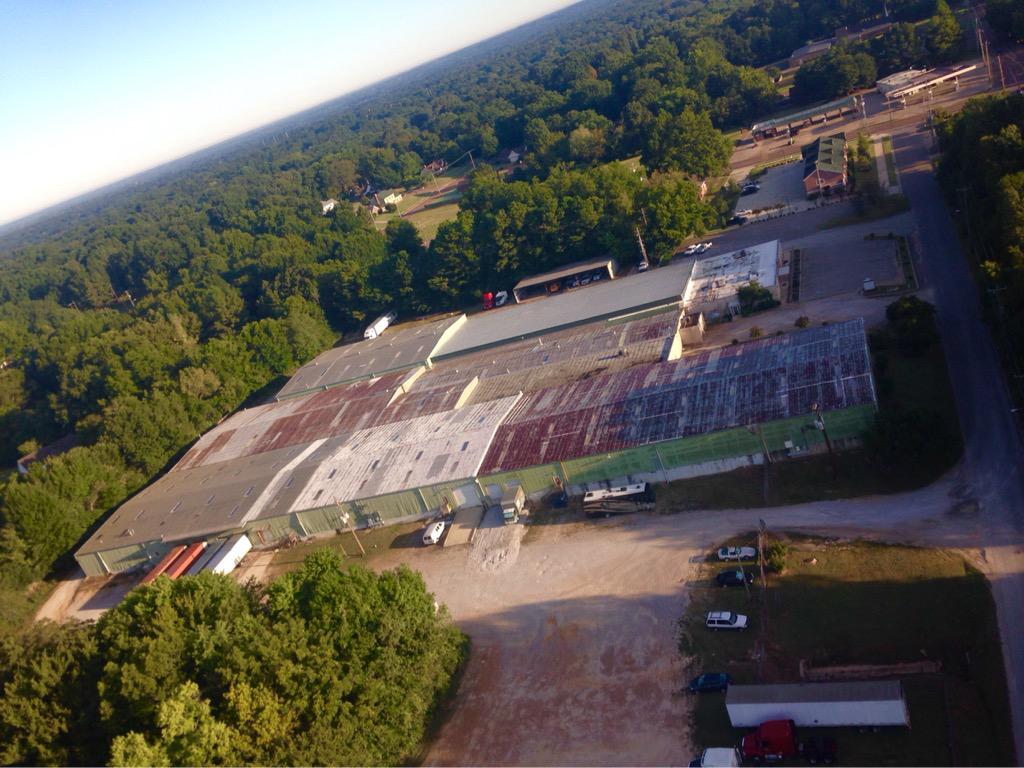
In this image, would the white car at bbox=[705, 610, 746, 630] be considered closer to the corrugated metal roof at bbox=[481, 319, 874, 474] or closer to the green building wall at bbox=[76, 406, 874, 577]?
the green building wall at bbox=[76, 406, 874, 577]

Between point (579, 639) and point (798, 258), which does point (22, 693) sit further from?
point (798, 258)

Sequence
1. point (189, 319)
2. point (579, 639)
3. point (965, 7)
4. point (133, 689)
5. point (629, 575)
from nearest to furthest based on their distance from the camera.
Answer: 1. point (133, 689)
2. point (579, 639)
3. point (629, 575)
4. point (189, 319)
5. point (965, 7)

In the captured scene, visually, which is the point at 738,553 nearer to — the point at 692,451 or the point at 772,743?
the point at 692,451

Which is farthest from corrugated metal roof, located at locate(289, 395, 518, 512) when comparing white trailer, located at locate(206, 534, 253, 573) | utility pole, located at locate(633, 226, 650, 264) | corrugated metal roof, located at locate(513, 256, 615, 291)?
utility pole, located at locate(633, 226, 650, 264)

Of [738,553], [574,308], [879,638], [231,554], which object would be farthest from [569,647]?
[574,308]

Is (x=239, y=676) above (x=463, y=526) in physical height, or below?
above

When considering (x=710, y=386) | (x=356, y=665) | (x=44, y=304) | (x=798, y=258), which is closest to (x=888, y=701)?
(x=356, y=665)

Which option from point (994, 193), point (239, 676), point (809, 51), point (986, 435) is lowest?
point (986, 435)
